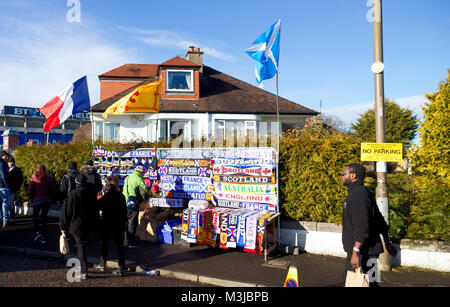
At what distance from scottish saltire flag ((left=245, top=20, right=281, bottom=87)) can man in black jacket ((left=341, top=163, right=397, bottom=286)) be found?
16.9ft

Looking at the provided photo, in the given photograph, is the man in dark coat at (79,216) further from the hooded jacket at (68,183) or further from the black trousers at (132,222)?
the hooded jacket at (68,183)

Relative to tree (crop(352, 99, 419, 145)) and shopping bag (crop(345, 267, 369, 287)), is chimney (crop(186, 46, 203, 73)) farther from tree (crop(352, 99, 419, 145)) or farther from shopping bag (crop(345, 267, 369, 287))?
shopping bag (crop(345, 267, 369, 287))

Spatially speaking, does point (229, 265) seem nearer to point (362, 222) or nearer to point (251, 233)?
point (251, 233)

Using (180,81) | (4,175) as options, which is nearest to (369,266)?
(4,175)

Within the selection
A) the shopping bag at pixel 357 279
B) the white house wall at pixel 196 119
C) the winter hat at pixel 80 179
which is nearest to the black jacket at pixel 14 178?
the winter hat at pixel 80 179

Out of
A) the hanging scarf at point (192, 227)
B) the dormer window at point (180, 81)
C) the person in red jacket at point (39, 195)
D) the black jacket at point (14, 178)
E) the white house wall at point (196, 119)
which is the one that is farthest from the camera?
the dormer window at point (180, 81)

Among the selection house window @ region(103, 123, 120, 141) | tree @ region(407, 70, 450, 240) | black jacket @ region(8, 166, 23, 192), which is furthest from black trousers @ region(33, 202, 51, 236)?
house window @ region(103, 123, 120, 141)

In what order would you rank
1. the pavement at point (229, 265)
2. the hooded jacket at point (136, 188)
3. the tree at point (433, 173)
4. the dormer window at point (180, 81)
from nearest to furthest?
the pavement at point (229, 265) → the tree at point (433, 173) → the hooded jacket at point (136, 188) → the dormer window at point (180, 81)

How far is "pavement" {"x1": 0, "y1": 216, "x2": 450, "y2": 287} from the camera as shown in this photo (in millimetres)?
5770

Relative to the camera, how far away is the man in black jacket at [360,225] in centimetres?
370

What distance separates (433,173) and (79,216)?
892cm

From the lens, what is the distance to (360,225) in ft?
12.2

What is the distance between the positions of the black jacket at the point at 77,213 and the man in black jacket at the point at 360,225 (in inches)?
173
